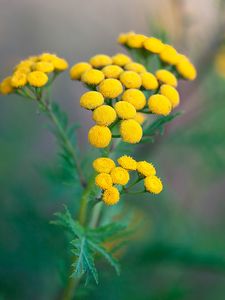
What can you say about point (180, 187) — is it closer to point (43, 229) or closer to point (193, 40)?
point (193, 40)

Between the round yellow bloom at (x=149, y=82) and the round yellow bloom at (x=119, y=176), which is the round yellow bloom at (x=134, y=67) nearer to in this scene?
the round yellow bloom at (x=149, y=82)

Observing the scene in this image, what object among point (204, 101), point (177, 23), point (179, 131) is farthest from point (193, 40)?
point (179, 131)

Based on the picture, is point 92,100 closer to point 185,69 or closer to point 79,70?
point 79,70

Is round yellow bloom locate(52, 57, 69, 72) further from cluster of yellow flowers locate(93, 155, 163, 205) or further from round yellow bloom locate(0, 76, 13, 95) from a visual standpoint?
cluster of yellow flowers locate(93, 155, 163, 205)

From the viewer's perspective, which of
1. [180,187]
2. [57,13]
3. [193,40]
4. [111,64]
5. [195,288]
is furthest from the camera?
[57,13]

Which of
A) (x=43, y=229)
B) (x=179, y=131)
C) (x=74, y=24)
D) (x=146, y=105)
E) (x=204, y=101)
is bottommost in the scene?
(x=43, y=229)

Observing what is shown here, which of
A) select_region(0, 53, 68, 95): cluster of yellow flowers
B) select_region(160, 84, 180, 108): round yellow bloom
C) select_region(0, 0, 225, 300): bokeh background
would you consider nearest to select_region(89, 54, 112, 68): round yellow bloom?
select_region(0, 53, 68, 95): cluster of yellow flowers

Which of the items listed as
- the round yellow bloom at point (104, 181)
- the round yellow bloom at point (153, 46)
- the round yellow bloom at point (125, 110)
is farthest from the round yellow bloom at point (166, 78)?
the round yellow bloom at point (104, 181)

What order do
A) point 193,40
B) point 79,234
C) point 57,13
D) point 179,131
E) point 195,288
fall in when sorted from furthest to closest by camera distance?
point 57,13
point 195,288
point 193,40
point 179,131
point 79,234

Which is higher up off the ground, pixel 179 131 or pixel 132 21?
pixel 132 21
